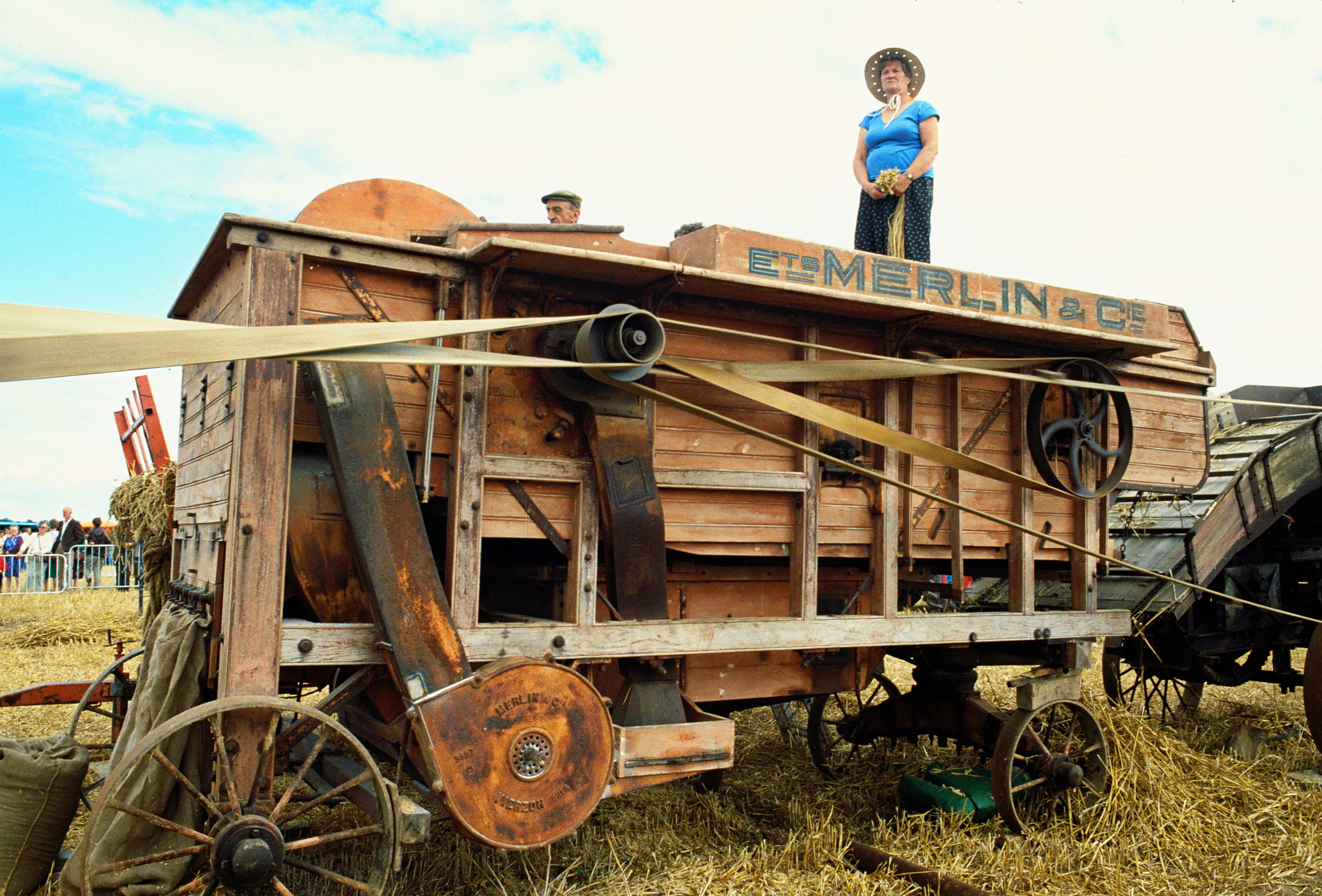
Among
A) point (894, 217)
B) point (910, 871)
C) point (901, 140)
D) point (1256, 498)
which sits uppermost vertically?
point (901, 140)

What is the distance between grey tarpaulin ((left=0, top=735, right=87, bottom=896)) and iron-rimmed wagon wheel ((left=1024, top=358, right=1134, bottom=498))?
5.57 metres

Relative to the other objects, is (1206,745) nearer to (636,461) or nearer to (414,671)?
(636,461)

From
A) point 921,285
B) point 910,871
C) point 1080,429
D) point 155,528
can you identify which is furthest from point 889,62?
point 155,528

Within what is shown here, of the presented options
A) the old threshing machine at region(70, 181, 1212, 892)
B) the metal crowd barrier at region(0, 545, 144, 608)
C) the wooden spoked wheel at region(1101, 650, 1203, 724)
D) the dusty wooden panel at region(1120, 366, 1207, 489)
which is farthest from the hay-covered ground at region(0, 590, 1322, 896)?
the metal crowd barrier at region(0, 545, 144, 608)

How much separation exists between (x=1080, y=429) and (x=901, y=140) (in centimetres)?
229

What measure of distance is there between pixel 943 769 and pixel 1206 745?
298cm

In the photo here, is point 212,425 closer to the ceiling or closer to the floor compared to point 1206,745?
closer to the ceiling

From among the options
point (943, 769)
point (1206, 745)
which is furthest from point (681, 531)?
point (1206, 745)

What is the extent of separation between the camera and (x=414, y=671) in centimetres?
402

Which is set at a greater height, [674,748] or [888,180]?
[888,180]

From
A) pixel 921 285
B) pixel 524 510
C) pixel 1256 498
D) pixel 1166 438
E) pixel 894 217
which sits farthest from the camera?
pixel 1256 498

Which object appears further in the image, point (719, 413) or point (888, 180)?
point (888, 180)

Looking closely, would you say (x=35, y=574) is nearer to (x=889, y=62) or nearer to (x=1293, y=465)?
(x=889, y=62)

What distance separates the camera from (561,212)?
5.54 m
